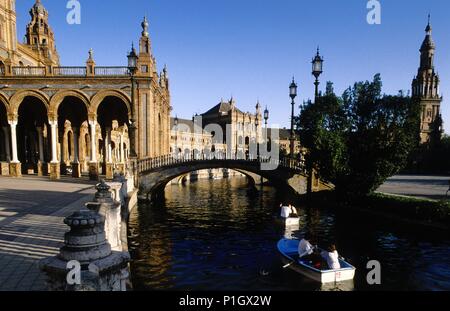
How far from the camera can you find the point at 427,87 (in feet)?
262

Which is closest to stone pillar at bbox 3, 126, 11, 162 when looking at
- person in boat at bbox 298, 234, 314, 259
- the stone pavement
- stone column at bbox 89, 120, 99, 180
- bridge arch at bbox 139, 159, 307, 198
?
stone column at bbox 89, 120, 99, 180

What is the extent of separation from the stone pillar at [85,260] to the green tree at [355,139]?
2098 centimetres

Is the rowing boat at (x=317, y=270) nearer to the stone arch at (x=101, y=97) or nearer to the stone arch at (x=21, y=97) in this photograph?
the stone arch at (x=101, y=97)

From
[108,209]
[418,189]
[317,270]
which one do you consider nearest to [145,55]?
[108,209]

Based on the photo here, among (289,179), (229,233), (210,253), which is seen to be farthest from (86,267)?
(289,179)

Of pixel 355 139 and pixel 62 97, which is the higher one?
pixel 62 97

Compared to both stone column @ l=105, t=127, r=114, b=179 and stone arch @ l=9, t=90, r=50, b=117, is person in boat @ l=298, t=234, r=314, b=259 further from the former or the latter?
stone arch @ l=9, t=90, r=50, b=117

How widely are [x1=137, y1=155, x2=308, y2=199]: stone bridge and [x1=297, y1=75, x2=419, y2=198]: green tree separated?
3.63 m

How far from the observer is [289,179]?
29.1 metres

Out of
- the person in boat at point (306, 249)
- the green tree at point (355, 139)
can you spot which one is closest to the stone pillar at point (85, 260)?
the person in boat at point (306, 249)

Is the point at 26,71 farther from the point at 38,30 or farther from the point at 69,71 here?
the point at 38,30

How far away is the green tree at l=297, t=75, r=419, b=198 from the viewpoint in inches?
872

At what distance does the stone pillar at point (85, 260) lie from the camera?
13.4 ft

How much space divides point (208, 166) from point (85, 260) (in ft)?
88.3
